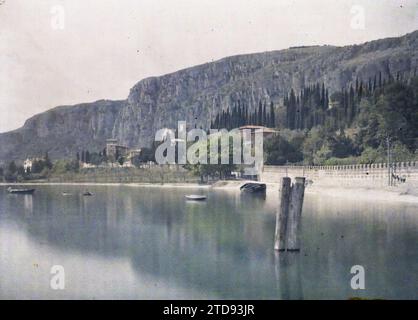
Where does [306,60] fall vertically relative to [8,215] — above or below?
above

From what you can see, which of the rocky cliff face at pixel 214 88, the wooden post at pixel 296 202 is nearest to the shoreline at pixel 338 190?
the wooden post at pixel 296 202

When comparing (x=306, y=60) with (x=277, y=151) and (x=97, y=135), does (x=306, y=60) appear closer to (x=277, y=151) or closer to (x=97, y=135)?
(x=97, y=135)

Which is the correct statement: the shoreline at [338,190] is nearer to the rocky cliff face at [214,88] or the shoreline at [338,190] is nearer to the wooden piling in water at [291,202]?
the wooden piling in water at [291,202]

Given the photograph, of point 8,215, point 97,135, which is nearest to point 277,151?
point 8,215

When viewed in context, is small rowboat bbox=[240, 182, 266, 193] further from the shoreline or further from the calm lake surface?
the calm lake surface

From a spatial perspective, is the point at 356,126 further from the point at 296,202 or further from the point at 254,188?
the point at 296,202

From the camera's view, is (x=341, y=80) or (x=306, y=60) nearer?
(x=341, y=80)
